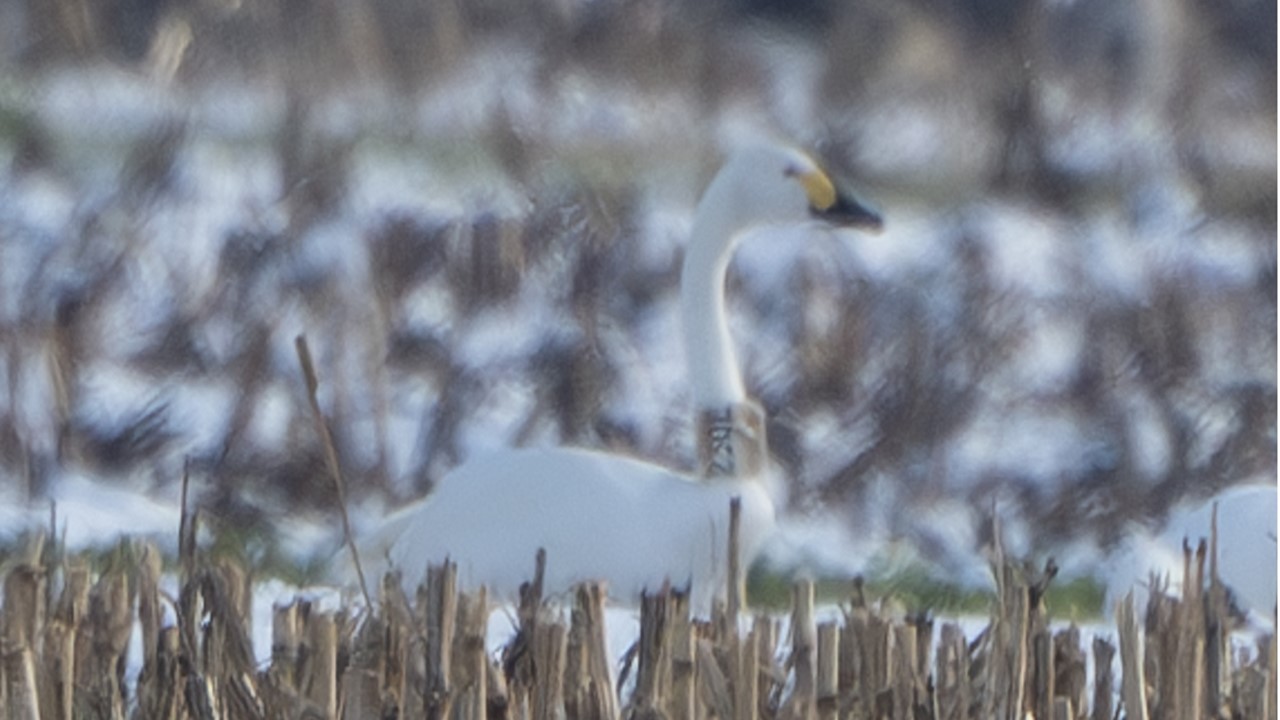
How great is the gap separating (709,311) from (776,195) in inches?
11.0

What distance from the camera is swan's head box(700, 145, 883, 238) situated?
519 cm

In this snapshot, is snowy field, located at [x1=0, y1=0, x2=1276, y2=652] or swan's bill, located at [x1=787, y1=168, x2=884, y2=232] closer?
swan's bill, located at [x1=787, y1=168, x2=884, y2=232]

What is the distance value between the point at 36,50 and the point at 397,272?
1.42 m

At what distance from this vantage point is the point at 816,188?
521 centimetres

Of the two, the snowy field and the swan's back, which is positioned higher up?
the snowy field

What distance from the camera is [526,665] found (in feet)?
8.19

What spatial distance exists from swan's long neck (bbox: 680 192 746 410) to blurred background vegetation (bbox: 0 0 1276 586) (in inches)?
25.8

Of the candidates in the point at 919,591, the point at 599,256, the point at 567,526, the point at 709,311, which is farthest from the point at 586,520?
the point at 599,256

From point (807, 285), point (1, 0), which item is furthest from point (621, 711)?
point (1, 0)

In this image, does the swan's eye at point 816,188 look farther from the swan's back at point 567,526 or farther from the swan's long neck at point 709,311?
the swan's back at point 567,526

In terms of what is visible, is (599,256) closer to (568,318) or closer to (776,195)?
(568,318)

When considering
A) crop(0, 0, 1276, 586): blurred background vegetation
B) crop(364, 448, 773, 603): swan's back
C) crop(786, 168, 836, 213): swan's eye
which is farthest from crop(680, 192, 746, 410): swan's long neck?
crop(0, 0, 1276, 586): blurred background vegetation

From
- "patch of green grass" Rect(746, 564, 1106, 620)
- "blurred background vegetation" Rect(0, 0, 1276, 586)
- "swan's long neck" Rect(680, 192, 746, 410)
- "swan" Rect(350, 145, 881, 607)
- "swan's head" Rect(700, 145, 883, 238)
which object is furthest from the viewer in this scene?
"blurred background vegetation" Rect(0, 0, 1276, 586)

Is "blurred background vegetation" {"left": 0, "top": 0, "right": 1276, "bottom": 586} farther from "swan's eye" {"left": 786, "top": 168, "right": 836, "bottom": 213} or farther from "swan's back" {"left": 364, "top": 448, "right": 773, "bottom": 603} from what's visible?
"swan's back" {"left": 364, "top": 448, "right": 773, "bottom": 603}
